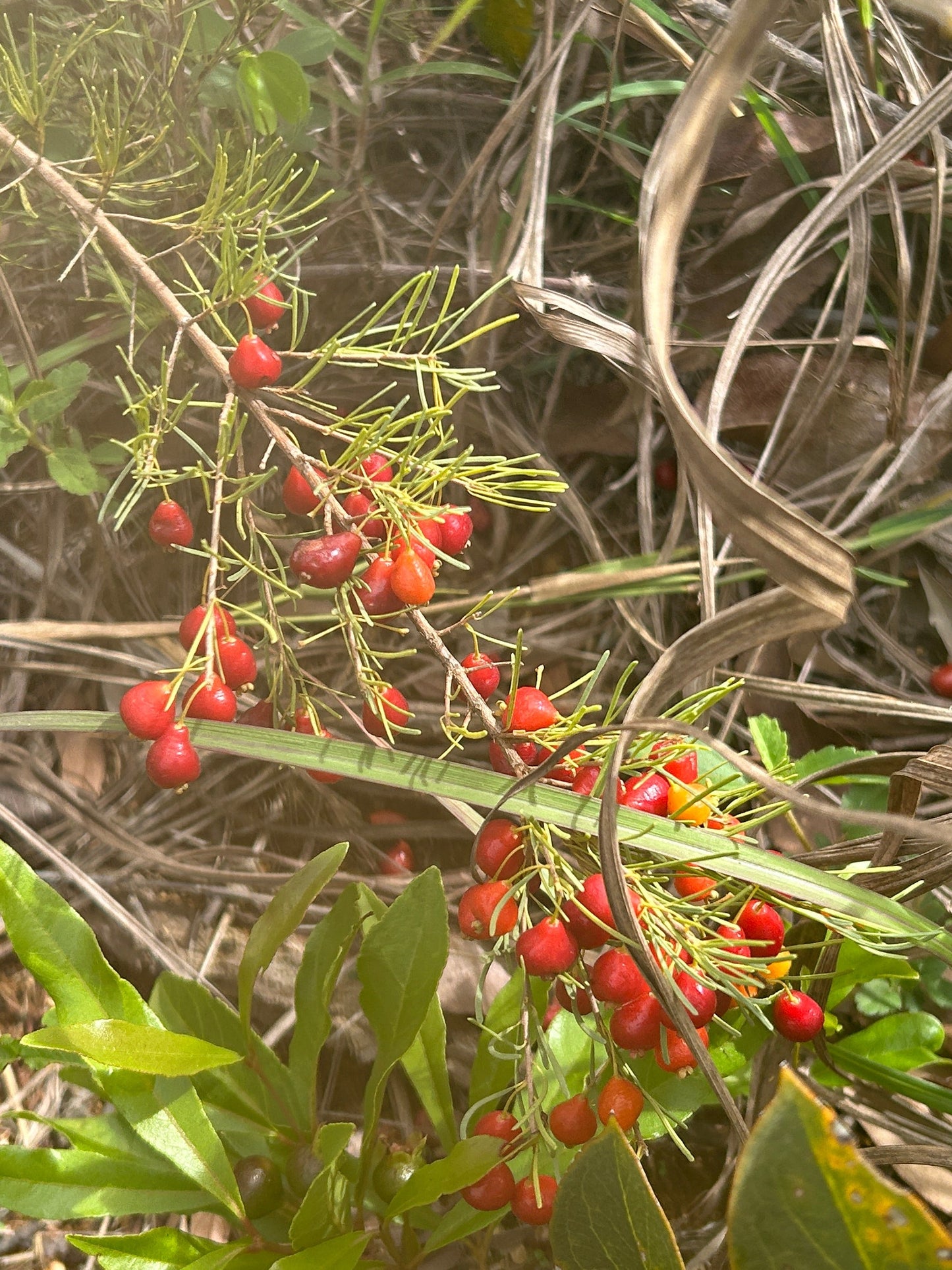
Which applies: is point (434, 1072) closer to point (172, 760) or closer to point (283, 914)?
point (283, 914)

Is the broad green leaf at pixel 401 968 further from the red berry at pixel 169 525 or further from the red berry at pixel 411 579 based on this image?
the red berry at pixel 169 525

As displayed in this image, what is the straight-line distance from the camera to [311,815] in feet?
5.45

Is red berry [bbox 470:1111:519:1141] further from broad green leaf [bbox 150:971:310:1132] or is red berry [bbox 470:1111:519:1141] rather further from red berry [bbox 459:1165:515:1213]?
broad green leaf [bbox 150:971:310:1132]

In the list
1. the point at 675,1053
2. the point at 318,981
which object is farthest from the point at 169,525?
the point at 675,1053

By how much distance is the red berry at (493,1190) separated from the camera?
1.05m

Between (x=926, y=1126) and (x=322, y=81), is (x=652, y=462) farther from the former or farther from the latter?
(x=926, y=1126)

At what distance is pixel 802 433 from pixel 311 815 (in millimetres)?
1051

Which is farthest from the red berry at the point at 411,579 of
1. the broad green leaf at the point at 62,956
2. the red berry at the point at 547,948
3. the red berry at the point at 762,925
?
the broad green leaf at the point at 62,956

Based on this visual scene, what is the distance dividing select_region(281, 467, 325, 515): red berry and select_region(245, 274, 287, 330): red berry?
25 centimetres

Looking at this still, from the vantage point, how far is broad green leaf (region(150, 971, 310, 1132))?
125 cm

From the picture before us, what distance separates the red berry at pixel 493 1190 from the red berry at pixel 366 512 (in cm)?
74

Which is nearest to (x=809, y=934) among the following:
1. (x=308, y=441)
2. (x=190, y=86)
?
(x=308, y=441)

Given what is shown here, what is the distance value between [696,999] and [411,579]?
20.3 inches

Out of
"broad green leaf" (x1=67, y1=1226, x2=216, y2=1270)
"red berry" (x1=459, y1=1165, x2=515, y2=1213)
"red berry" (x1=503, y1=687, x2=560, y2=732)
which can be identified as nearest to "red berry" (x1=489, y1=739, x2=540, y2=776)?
"red berry" (x1=503, y1=687, x2=560, y2=732)
